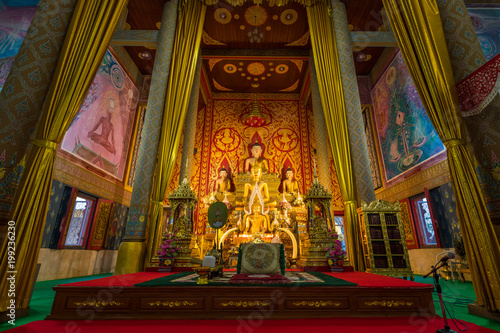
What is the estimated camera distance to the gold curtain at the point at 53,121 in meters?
2.64

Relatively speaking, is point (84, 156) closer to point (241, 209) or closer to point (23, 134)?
point (23, 134)

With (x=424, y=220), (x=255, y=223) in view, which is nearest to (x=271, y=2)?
(x=255, y=223)

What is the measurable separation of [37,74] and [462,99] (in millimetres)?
5861

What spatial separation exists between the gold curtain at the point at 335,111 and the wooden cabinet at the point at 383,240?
195 millimetres

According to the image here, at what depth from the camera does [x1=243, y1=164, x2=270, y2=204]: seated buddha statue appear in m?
8.72

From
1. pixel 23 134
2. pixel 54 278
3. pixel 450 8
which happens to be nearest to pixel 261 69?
pixel 450 8

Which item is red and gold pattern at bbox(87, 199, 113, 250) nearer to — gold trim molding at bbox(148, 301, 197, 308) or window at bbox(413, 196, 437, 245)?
gold trim molding at bbox(148, 301, 197, 308)

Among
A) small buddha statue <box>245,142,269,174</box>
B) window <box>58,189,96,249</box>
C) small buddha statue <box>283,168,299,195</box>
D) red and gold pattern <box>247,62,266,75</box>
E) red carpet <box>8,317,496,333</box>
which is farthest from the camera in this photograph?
small buddha statue <box>245,142,269,174</box>

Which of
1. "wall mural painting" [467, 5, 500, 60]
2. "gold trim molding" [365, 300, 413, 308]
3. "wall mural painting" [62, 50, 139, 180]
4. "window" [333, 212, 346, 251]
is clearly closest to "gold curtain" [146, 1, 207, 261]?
"wall mural painting" [62, 50, 139, 180]

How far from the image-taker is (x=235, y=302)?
2375mm

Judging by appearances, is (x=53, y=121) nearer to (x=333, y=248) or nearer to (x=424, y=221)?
(x=333, y=248)

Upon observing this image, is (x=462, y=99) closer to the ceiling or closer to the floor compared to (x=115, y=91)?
closer to the floor

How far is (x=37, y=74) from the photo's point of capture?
312cm

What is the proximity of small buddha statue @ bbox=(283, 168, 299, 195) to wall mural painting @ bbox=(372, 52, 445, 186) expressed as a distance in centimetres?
328
